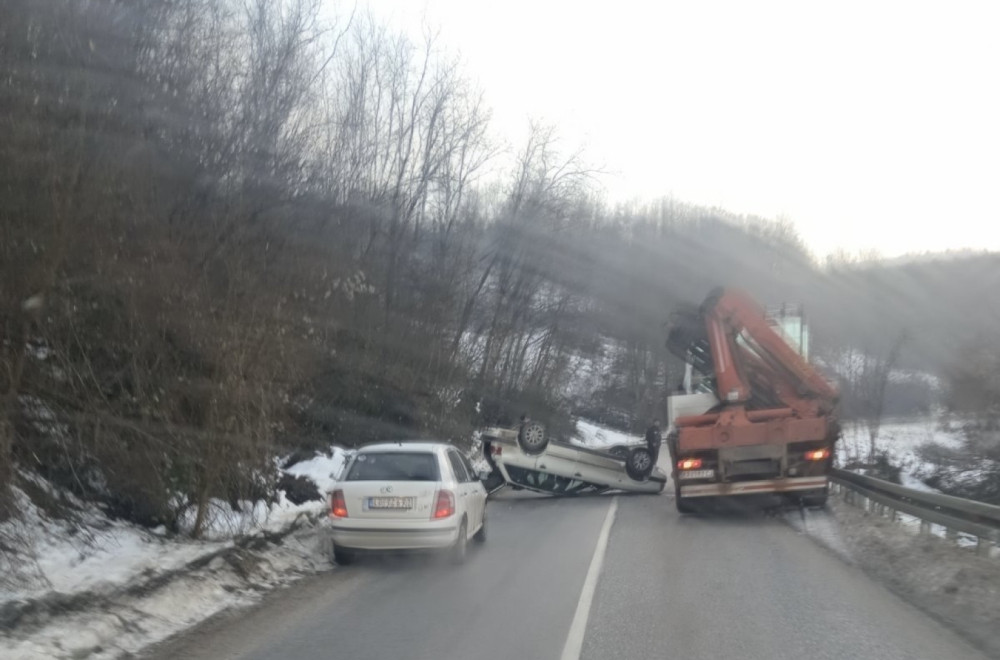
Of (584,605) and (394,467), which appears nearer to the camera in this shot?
(584,605)

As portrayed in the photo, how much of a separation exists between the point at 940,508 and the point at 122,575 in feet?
35.1

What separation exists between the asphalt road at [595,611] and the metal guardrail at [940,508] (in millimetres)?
1627

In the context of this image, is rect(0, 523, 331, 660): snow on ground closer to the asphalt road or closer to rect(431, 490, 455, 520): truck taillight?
the asphalt road

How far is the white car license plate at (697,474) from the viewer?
16.3m

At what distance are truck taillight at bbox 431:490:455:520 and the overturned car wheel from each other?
11.4 meters

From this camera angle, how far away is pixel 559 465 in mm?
21438

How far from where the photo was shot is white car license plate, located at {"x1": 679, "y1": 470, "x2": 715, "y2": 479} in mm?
16344

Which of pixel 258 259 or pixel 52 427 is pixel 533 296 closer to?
pixel 258 259

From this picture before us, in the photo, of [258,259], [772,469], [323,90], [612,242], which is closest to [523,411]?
[612,242]

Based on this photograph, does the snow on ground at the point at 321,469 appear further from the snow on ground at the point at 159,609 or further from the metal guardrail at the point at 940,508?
the metal guardrail at the point at 940,508

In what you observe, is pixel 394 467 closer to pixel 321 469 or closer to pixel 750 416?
pixel 321 469

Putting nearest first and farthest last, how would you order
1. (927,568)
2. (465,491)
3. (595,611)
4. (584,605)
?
(595,611) < (584,605) < (927,568) < (465,491)

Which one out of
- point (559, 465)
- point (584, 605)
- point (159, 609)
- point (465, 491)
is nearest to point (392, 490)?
point (465, 491)

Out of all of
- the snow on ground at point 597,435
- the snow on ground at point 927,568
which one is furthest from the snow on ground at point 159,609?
the snow on ground at point 597,435
